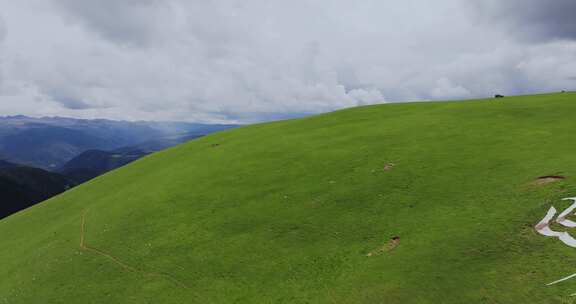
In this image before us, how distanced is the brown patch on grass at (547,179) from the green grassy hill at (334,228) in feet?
1.62

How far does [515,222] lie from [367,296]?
11.9m

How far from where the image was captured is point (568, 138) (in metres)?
35.1

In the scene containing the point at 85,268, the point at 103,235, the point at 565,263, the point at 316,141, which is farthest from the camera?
the point at 316,141

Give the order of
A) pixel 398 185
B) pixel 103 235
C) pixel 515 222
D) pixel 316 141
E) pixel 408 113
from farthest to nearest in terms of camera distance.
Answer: pixel 408 113, pixel 316 141, pixel 103 235, pixel 398 185, pixel 515 222

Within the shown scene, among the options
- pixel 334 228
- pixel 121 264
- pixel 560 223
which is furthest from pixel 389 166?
pixel 121 264

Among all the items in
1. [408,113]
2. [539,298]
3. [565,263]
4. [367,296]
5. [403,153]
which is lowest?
[367,296]

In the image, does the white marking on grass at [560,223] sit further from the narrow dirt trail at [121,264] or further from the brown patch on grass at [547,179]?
the narrow dirt trail at [121,264]

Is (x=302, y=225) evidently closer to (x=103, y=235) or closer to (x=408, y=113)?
(x=103, y=235)

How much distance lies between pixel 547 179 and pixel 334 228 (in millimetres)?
17640

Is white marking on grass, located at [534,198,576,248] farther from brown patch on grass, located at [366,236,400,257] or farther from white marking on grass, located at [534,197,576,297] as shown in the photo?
brown patch on grass, located at [366,236,400,257]

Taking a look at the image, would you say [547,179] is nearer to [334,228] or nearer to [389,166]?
[389,166]

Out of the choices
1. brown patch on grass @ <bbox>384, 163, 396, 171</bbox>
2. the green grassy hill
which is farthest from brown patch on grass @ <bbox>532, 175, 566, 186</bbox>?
brown patch on grass @ <bbox>384, 163, 396, 171</bbox>

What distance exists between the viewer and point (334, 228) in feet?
90.3

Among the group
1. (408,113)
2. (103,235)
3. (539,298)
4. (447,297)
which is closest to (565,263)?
(539,298)
